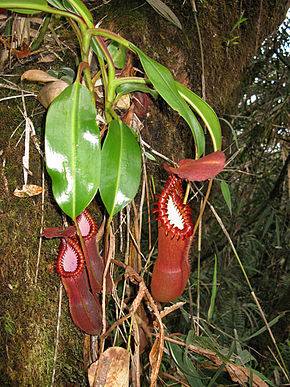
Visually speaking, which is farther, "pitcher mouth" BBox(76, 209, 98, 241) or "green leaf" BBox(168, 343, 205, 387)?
"green leaf" BBox(168, 343, 205, 387)

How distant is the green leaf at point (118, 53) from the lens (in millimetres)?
855

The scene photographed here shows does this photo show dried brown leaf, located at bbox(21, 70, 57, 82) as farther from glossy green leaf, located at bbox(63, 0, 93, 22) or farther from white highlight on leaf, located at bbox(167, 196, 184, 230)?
white highlight on leaf, located at bbox(167, 196, 184, 230)

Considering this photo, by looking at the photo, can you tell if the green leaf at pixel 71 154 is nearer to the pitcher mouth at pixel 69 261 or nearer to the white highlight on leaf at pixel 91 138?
the white highlight on leaf at pixel 91 138

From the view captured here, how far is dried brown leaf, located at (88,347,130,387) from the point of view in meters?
0.68

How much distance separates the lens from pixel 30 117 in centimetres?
80

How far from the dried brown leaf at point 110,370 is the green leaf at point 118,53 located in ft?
2.41

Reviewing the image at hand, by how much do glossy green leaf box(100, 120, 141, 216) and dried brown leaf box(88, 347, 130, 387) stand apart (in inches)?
12.6

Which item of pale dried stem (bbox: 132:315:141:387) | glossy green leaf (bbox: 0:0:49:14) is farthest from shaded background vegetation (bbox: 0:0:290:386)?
glossy green leaf (bbox: 0:0:49:14)

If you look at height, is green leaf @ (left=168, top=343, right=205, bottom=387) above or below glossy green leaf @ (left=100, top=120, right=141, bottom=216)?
below

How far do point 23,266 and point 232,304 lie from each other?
163 centimetres

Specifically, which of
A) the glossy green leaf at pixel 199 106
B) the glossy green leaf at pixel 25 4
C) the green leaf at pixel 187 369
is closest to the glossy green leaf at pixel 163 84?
the glossy green leaf at pixel 199 106

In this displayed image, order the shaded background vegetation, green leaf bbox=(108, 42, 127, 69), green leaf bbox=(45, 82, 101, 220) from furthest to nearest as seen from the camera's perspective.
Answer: green leaf bbox=(108, 42, 127, 69), the shaded background vegetation, green leaf bbox=(45, 82, 101, 220)

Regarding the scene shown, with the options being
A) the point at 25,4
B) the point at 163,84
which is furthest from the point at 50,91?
the point at 163,84

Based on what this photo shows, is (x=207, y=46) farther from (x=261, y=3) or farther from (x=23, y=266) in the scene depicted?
(x=23, y=266)
